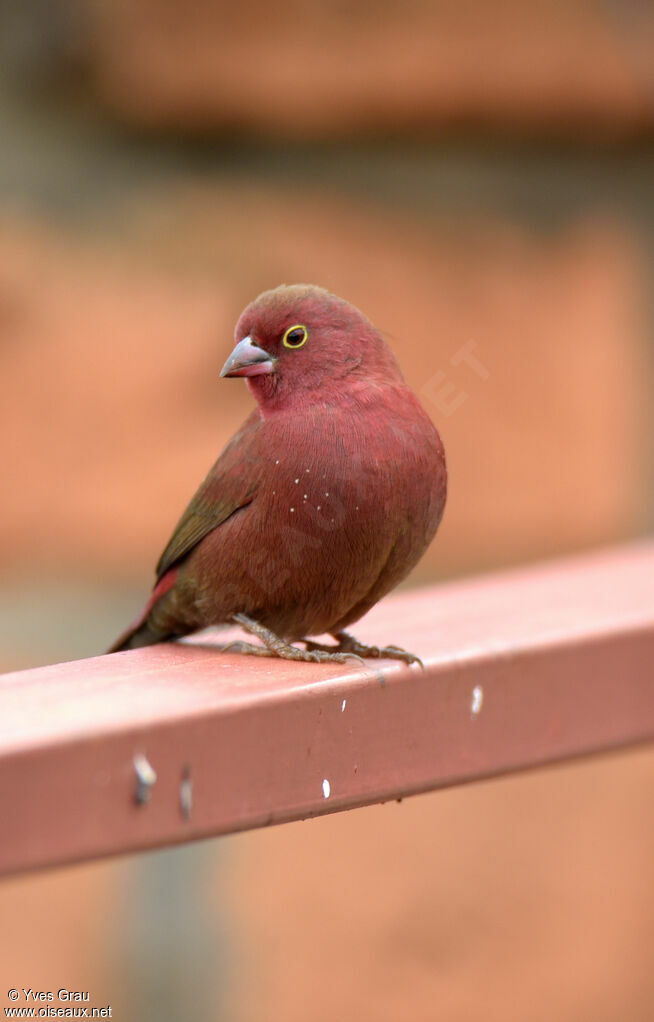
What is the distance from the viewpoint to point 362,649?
195 cm

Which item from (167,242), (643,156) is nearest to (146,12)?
(167,242)

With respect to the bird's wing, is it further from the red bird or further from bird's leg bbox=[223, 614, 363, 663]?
bird's leg bbox=[223, 614, 363, 663]

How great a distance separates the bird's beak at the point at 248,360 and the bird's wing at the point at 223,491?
0.09 m

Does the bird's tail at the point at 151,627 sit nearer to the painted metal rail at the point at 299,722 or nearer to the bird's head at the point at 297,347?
the painted metal rail at the point at 299,722

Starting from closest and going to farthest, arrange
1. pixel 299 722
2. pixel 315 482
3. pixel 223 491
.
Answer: pixel 299 722 < pixel 315 482 < pixel 223 491

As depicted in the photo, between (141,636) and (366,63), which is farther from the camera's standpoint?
(366,63)

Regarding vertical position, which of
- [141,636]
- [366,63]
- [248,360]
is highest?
[366,63]

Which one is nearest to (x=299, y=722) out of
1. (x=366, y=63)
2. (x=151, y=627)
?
(x=151, y=627)

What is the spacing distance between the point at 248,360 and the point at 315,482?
→ 182 mm

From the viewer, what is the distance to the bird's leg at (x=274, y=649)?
1.81 m

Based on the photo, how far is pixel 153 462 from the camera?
2.84 m

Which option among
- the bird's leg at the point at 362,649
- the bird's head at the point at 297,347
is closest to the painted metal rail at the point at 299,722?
the bird's leg at the point at 362,649

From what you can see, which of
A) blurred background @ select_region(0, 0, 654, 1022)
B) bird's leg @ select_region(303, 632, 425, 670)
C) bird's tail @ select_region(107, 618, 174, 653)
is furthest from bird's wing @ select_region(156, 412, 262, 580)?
blurred background @ select_region(0, 0, 654, 1022)

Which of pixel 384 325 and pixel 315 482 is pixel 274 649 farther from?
pixel 384 325
